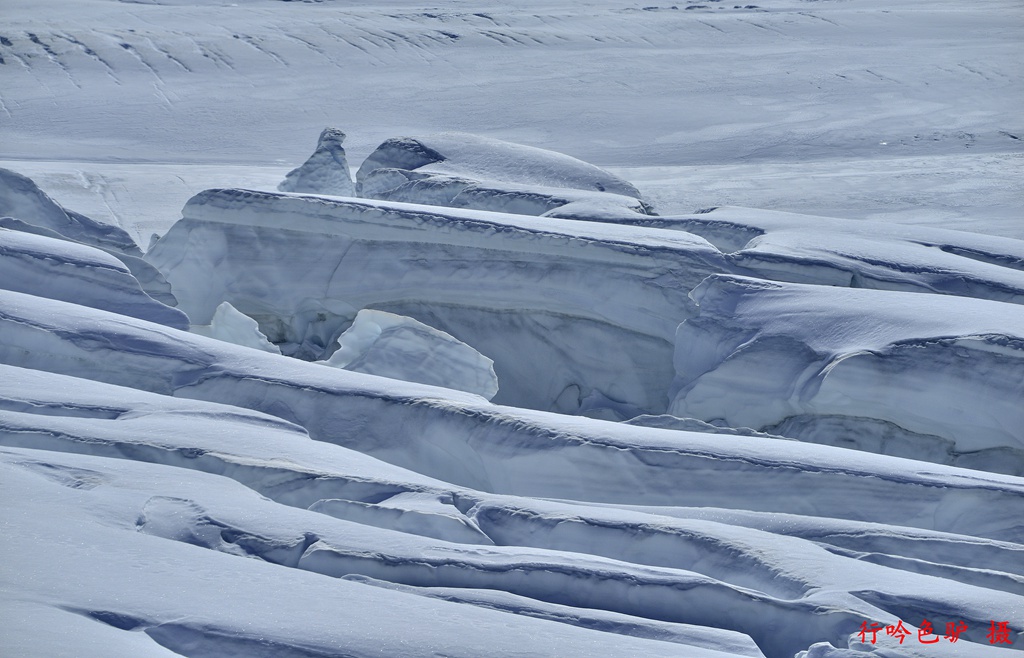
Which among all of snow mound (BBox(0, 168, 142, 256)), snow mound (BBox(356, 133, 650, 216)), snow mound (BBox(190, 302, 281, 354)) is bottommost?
snow mound (BBox(190, 302, 281, 354))

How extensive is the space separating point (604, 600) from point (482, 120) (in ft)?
20.3

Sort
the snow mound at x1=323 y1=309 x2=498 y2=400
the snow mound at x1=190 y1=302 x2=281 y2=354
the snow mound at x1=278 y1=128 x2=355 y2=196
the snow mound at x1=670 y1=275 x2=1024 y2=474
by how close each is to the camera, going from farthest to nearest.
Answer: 1. the snow mound at x1=278 y1=128 x2=355 y2=196
2. the snow mound at x1=190 y1=302 x2=281 y2=354
3. the snow mound at x1=323 y1=309 x2=498 y2=400
4. the snow mound at x1=670 y1=275 x2=1024 y2=474

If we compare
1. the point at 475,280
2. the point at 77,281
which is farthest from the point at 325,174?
the point at 77,281

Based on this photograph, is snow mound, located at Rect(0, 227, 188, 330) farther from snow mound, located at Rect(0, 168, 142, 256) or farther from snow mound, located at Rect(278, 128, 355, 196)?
snow mound, located at Rect(278, 128, 355, 196)

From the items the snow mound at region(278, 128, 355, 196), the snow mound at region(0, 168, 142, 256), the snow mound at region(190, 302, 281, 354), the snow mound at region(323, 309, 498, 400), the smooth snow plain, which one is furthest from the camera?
the snow mound at region(278, 128, 355, 196)

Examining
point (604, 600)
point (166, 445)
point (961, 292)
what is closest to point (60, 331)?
point (166, 445)

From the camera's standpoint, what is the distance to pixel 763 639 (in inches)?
73.7

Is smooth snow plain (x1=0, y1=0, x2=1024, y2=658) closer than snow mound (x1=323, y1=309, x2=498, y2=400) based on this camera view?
Yes

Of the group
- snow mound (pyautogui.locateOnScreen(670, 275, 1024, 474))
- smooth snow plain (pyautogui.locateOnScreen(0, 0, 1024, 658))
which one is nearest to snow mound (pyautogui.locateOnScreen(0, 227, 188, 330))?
smooth snow plain (pyautogui.locateOnScreen(0, 0, 1024, 658))

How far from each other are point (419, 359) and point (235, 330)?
709mm

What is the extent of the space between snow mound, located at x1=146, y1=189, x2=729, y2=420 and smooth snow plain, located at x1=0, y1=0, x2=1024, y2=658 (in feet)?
0.04

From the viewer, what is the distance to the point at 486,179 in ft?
16.4

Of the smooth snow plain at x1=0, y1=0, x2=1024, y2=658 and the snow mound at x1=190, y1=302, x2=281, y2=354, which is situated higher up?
the smooth snow plain at x1=0, y1=0, x2=1024, y2=658

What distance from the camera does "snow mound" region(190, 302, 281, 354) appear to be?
364cm
